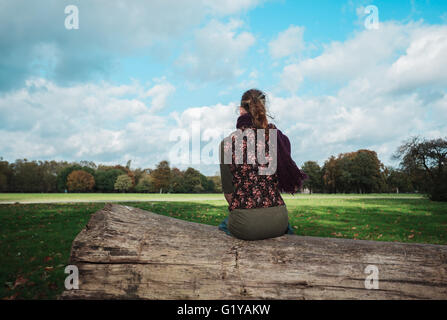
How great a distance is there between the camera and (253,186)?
3.28m

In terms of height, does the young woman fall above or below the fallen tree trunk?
above

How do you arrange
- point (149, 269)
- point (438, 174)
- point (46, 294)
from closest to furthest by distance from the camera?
point (149, 269) → point (46, 294) → point (438, 174)

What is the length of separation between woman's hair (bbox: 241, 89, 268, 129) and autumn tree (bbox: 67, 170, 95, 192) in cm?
9031

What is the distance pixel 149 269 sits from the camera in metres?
3.22

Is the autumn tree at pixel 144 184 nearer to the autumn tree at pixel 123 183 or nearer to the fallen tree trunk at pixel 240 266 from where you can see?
the autumn tree at pixel 123 183

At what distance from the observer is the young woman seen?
325cm

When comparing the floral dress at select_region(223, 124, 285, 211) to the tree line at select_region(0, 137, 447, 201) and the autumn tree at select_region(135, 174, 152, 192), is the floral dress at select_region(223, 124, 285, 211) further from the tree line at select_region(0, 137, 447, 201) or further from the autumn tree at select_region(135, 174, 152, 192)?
the autumn tree at select_region(135, 174, 152, 192)

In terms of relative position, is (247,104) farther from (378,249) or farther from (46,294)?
(46,294)

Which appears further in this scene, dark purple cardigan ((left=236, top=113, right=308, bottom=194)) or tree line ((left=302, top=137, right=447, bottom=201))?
tree line ((left=302, top=137, right=447, bottom=201))

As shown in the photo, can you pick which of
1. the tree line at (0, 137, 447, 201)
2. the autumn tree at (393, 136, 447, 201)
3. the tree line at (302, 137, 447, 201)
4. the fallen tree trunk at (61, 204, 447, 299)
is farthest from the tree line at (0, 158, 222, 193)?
the fallen tree trunk at (61, 204, 447, 299)

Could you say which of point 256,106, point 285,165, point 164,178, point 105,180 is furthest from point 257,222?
point 105,180

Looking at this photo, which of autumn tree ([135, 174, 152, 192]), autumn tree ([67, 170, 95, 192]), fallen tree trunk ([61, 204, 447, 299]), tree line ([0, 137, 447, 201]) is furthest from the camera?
autumn tree ([135, 174, 152, 192])
